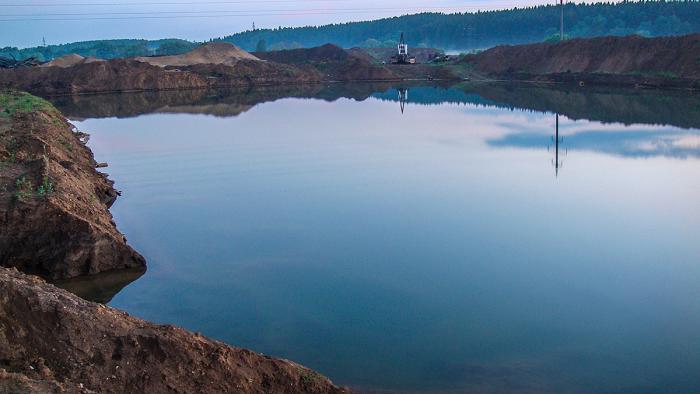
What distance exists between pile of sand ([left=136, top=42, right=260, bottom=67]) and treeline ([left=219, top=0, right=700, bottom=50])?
63647 mm

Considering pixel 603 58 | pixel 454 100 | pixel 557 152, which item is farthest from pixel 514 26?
pixel 557 152

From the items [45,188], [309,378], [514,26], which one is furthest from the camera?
[514,26]

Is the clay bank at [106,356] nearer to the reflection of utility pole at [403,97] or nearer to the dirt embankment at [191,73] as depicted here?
the reflection of utility pole at [403,97]

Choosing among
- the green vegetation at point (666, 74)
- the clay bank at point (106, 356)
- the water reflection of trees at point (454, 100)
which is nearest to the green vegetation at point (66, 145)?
the clay bank at point (106, 356)

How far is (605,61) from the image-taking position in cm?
5672

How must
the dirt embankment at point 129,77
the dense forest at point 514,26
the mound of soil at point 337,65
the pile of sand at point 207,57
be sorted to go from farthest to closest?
the dense forest at point 514,26 → the pile of sand at point 207,57 → the mound of soil at point 337,65 → the dirt embankment at point 129,77

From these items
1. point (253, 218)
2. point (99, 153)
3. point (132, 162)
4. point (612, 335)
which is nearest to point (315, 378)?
point (612, 335)

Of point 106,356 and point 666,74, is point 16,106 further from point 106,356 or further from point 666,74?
point 666,74

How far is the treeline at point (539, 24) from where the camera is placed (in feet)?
388

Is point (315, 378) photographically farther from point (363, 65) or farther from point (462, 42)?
point (462, 42)

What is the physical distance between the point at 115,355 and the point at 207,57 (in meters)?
70.5

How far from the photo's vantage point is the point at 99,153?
24734mm

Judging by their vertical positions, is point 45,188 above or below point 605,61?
below

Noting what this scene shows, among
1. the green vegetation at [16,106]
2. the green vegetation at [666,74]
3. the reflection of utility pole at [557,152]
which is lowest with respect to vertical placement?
the reflection of utility pole at [557,152]
